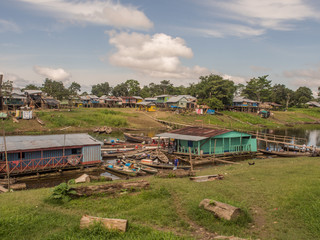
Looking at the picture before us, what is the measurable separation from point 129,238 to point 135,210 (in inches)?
113

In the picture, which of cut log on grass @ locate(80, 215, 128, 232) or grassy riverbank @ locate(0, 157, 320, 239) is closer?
cut log on grass @ locate(80, 215, 128, 232)

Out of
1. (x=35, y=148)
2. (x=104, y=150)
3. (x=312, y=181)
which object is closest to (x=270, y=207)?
(x=312, y=181)

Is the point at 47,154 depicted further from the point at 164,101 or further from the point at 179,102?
the point at 164,101

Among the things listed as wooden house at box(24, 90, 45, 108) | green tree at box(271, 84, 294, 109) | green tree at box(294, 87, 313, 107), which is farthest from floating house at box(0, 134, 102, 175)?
green tree at box(294, 87, 313, 107)

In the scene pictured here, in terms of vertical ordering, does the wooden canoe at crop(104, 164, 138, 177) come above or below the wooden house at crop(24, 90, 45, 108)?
below

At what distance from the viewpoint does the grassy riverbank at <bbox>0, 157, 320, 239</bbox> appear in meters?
8.26

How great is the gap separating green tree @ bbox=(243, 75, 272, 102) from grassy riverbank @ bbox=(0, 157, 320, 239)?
100496mm

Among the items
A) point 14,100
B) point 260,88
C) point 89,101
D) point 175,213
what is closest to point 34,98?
point 14,100

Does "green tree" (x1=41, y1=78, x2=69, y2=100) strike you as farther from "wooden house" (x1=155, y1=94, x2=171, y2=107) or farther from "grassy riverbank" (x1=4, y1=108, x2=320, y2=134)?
"wooden house" (x1=155, y1=94, x2=171, y2=107)

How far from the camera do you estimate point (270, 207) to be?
435 inches

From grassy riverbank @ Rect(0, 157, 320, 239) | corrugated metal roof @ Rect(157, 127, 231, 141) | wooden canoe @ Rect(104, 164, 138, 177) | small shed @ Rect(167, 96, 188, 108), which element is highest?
small shed @ Rect(167, 96, 188, 108)

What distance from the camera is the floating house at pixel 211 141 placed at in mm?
32688

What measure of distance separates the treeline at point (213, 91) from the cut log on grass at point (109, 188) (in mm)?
72913

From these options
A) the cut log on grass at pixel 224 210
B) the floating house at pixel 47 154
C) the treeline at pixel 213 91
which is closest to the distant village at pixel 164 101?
the treeline at pixel 213 91
